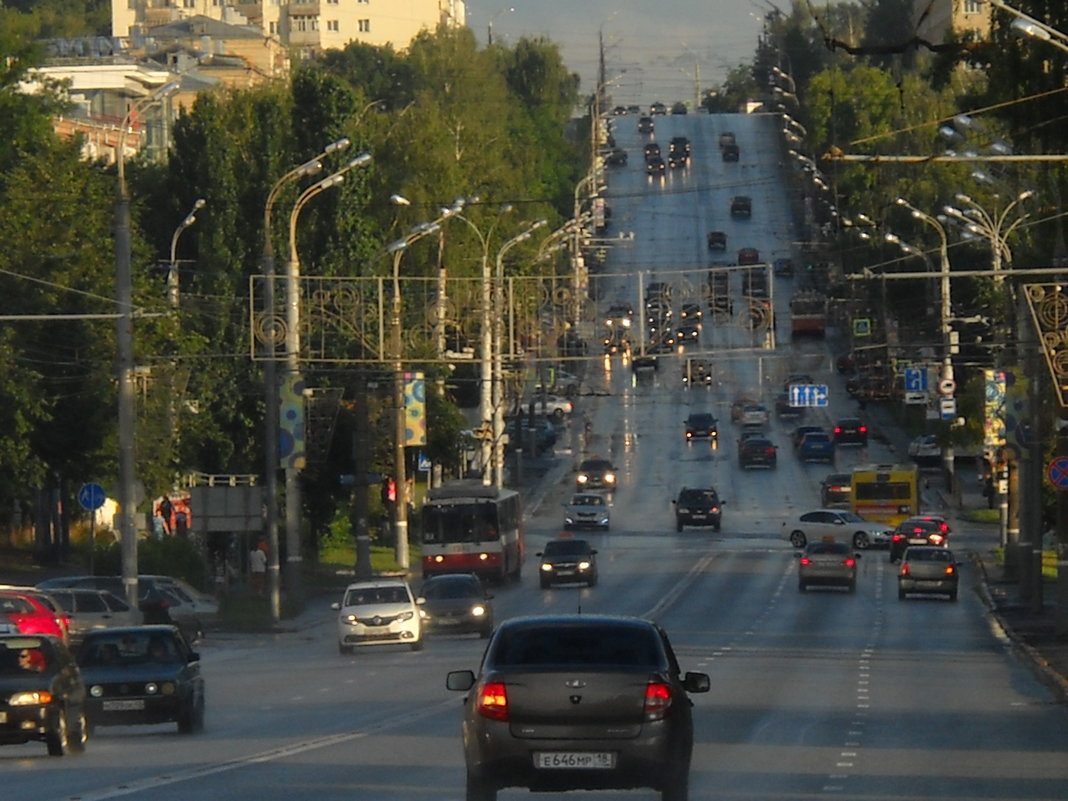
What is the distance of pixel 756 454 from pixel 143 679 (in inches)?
2909

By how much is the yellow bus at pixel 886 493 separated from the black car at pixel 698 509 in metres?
5.05

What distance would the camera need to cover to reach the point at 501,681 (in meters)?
17.1

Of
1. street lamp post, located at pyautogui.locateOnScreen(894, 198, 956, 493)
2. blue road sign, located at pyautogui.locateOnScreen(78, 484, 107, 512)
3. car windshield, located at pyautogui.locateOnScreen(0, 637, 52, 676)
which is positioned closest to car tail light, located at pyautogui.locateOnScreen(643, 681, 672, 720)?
car windshield, located at pyautogui.locateOnScreen(0, 637, 52, 676)

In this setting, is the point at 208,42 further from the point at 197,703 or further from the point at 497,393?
the point at 197,703

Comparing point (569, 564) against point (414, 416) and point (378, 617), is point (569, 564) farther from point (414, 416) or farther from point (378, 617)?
point (378, 617)

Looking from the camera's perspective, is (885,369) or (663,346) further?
(885,369)

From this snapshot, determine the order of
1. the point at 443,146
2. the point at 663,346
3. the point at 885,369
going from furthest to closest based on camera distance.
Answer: the point at 443,146 < the point at 885,369 < the point at 663,346

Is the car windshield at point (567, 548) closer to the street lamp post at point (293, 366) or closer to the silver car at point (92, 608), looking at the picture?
the street lamp post at point (293, 366)

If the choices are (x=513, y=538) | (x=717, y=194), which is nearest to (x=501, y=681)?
(x=513, y=538)

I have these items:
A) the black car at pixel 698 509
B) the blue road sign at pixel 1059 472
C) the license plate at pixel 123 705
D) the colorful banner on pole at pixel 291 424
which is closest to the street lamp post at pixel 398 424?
the colorful banner on pole at pixel 291 424

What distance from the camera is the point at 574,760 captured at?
17.1 meters

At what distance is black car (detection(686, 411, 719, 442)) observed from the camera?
11012 centimetres

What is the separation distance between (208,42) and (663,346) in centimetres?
10375

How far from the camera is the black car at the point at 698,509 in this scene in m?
83.6
